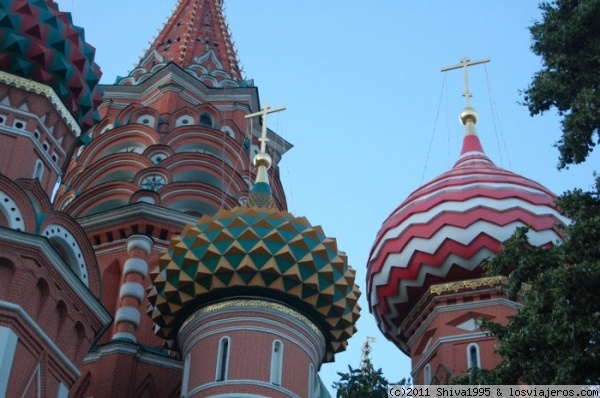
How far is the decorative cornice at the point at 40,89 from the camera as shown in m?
15.0

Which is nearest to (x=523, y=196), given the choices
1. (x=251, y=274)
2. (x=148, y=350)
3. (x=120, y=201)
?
(x=251, y=274)

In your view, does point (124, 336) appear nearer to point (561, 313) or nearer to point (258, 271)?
point (258, 271)

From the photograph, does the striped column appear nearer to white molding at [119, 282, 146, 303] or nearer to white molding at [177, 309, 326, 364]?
white molding at [119, 282, 146, 303]

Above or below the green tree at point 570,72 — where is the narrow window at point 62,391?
below

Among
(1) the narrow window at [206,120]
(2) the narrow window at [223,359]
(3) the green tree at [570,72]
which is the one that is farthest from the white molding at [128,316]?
(3) the green tree at [570,72]

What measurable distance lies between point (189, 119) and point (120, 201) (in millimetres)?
2665

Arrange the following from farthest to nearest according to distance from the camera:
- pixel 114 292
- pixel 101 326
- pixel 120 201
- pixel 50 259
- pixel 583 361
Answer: pixel 120 201
pixel 114 292
pixel 101 326
pixel 50 259
pixel 583 361

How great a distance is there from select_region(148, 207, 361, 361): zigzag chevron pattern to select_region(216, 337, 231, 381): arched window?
64cm

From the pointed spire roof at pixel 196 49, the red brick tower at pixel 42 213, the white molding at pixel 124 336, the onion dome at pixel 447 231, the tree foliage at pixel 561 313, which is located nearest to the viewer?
the tree foliage at pixel 561 313

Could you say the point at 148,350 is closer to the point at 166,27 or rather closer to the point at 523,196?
the point at 523,196

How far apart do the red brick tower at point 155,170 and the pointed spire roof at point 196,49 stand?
3cm

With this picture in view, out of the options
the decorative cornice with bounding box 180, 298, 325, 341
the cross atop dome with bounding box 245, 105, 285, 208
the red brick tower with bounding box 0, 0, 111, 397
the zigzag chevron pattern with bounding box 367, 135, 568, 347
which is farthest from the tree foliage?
the cross atop dome with bounding box 245, 105, 285, 208

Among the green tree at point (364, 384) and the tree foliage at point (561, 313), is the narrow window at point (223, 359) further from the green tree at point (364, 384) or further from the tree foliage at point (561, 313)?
the tree foliage at point (561, 313)

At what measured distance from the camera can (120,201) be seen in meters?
19.3
